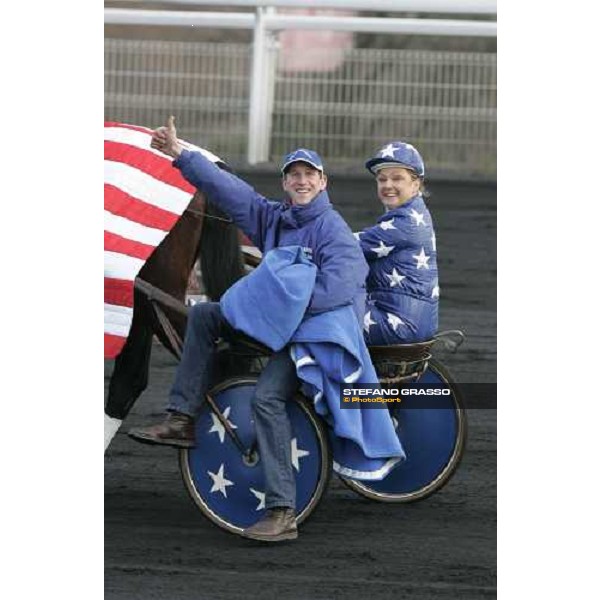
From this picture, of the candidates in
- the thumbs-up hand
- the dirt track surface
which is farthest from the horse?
the thumbs-up hand

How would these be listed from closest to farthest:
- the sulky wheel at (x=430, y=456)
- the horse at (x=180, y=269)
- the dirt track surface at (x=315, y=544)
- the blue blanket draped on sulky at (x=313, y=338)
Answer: the dirt track surface at (x=315, y=544) → the blue blanket draped on sulky at (x=313, y=338) → the sulky wheel at (x=430, y=456) → the horse at (x=180, y=269)

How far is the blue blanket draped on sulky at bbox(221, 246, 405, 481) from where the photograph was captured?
19.1 feet

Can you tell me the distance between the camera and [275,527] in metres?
5.95

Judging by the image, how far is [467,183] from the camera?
13.9 m

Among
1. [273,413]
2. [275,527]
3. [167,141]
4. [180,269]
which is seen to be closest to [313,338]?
[273,413]

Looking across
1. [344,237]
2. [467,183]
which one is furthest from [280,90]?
[344,237]

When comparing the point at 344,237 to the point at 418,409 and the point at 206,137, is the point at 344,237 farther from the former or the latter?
the point at 206,137

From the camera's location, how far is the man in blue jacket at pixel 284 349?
590 cm

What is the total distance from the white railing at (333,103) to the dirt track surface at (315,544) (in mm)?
6623

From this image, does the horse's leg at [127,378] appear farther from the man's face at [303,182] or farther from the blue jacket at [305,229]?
the man's face at [303,182]

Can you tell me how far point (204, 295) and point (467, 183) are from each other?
7.44 metres

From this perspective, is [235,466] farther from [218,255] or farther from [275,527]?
[218,255]

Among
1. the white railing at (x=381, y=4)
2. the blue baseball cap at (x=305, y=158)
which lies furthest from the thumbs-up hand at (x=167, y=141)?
the white railing at (x=381, y=4)
